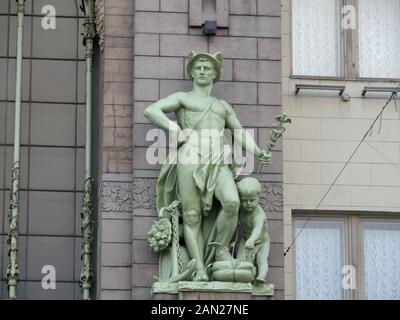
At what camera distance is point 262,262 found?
86.7 feet

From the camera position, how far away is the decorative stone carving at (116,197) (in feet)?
88.5

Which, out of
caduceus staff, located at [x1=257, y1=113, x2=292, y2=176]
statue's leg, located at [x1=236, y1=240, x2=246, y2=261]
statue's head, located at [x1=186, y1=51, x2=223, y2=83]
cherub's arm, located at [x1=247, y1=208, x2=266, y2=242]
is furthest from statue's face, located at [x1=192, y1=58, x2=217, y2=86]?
statue's leg, located at [x1=236, y1=240, x2=246, y2=261]

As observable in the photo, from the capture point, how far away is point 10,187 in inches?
1126

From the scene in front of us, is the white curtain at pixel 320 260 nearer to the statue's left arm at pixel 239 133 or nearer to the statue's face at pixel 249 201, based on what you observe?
the statue's face at pixel 249 201

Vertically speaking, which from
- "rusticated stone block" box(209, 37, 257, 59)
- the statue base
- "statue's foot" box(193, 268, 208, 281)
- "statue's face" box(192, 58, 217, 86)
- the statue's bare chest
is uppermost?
"rusticated stone block" box(209, 37, 257, 59)

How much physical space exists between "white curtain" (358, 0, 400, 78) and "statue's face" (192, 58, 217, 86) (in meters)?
3.18

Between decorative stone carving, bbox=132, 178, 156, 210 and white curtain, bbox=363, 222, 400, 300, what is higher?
decorative stone carving, bbox=132, 178, 156, 210

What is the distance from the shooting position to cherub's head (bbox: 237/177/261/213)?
26344 millimetres

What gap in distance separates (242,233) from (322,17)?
4.45 metres

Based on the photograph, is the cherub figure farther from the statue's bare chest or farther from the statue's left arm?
the statue's bare chest

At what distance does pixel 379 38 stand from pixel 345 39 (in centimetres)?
61

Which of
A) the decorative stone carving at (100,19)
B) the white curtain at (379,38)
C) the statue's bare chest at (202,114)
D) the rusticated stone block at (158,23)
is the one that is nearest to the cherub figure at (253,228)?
the statue's bare chest at (202,114)
